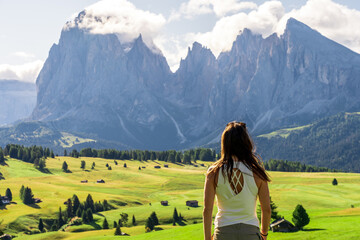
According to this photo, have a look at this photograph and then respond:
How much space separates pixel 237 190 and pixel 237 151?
0.98m

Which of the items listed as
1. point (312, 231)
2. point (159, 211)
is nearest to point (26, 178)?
point (159, 211)

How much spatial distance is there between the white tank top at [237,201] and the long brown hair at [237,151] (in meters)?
0.15

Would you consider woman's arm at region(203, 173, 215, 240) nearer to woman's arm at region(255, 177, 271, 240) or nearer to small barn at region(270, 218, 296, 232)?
woman's arm at region(255, 177, 271, 240)

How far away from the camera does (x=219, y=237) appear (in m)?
9.79

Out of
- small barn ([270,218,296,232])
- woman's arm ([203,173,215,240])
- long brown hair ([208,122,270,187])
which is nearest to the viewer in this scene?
woman's arm ([203,173,215,240])

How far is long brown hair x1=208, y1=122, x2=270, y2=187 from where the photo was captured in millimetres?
10016

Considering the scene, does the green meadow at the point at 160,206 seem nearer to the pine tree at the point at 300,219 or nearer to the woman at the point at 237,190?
the pine tree at the point at 300,219

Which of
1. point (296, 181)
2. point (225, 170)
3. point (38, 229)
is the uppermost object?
point (225, 170)

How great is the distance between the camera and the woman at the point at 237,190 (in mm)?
9766

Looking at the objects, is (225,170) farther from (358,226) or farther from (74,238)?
(74,238)

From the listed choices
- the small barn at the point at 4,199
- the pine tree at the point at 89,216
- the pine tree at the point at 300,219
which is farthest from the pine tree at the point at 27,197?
the pine tree at the point at 300,219

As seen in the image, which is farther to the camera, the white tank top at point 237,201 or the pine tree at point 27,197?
the pine tree at point 27,197

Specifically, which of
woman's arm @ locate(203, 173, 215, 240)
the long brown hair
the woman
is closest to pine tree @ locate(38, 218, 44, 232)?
woman's arm @ locate(203, 173, 215, 240)

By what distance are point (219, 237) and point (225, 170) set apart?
64.5 inches
